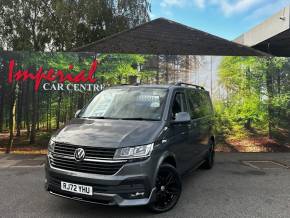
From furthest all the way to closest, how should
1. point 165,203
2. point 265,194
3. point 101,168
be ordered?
1. point 265,194
2. point 165,203
3. point 101,168

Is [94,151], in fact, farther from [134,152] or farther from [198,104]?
[198,104]

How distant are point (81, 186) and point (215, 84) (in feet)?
25.8

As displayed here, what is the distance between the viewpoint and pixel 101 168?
4.49 meters

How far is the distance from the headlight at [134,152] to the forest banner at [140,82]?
21.2ft

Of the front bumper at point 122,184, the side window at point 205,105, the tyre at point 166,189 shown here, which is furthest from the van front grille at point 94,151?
the side window at point 205,105

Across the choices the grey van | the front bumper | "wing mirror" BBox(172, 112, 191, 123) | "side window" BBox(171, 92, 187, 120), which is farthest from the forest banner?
the front bumper

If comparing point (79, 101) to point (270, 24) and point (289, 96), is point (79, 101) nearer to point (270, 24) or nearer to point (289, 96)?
point (289, 96)

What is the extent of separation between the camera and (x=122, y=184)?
4418 mm

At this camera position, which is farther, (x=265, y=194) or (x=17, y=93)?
(x=17, y=93)

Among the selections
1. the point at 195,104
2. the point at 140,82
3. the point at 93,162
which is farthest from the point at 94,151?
the point at 140,82

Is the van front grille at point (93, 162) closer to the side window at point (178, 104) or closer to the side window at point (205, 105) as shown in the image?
the side window at point (178, 104)

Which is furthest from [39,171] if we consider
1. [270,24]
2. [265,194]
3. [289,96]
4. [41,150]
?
[270,24]

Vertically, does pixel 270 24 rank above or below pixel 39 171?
above

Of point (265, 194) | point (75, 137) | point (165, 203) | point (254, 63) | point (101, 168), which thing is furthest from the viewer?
point (254, 63)
